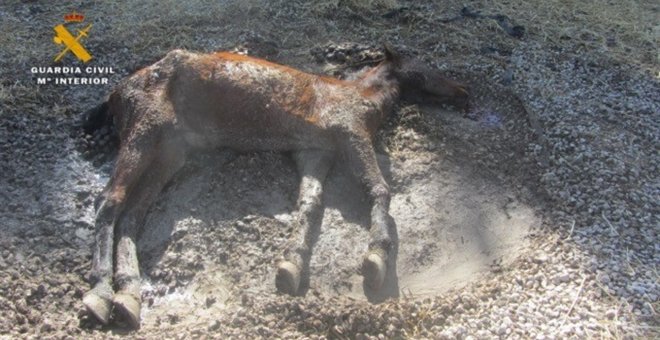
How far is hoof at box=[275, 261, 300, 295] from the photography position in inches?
167

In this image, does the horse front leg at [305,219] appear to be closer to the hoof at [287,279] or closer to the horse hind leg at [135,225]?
the hoof at [287,279]

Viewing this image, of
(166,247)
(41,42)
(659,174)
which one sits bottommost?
(659,174)

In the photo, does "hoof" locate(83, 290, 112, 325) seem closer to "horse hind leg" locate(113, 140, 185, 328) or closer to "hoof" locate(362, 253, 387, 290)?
"horse hind leg" locate(113, 140, 185, 328)

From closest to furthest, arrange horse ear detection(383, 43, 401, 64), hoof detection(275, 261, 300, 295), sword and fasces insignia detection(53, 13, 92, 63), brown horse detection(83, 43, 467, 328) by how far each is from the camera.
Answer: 1. hoof detection(275, 261, 300, 295)
2. brown horse detection(83, 43, 467, 328)
3. horse ear detection(383, 43, 401, 64)
4. sword and fasces insignia detection(53, 13, 92, 63)

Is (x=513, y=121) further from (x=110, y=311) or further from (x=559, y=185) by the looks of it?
(x=110, y=311)

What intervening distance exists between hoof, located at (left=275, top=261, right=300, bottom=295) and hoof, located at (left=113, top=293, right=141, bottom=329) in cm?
94

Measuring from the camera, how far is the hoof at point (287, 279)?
4.24m

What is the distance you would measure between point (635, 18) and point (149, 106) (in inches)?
267

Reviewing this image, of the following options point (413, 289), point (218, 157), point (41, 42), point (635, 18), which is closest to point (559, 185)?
point (413, 289)

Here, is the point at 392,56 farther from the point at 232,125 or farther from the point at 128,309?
the point at 128,309

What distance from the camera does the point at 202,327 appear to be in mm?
3951

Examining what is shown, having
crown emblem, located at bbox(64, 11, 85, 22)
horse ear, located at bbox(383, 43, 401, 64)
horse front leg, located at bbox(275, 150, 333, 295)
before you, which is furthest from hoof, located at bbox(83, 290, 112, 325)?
crown emblem, located at bbox(64, 11, 85, 22)

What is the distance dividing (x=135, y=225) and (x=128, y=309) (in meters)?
0.93

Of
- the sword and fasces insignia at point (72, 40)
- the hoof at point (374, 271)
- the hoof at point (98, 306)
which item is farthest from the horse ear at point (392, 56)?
the hoof at point (98, 306)
